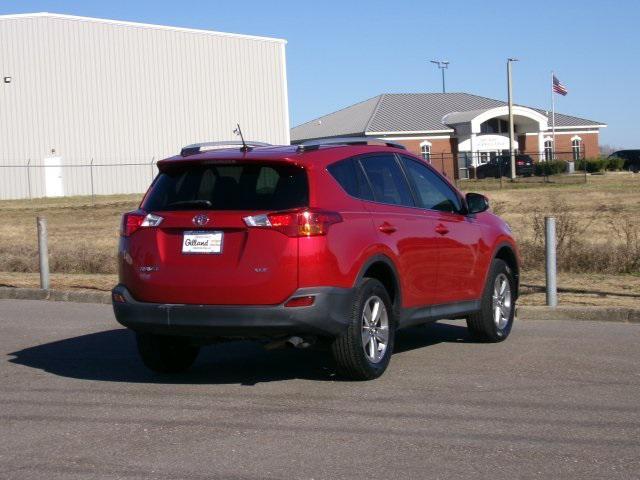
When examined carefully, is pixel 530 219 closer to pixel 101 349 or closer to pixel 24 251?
pixel 24 251

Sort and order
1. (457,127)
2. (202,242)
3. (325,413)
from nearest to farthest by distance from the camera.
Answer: (325,413), (202,242), (457,127)

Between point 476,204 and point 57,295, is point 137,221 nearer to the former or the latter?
point 476,204

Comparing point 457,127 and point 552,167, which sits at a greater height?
point 457,127

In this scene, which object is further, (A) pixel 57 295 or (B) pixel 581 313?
(A) pixel 57 295

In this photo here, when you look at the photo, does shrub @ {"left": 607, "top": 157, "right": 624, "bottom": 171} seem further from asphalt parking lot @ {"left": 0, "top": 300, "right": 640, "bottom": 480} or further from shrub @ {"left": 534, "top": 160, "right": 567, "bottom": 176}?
asphalt parking lot @ {"left": 0, "top": 300, "right": 640, "bottom": 480}

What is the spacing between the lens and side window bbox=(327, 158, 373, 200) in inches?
332

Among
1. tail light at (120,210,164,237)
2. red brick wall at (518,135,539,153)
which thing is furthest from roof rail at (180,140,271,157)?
red brick wall at (518,135,539,153)

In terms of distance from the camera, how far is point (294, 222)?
779 cm

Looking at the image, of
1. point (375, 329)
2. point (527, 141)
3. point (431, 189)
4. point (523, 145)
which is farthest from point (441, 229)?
point (527, 141)

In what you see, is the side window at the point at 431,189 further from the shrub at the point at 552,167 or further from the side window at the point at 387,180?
the shrub at the point at 552,167

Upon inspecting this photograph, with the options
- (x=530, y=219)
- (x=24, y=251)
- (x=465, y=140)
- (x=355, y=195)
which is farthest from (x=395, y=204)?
(x=465, y=140)

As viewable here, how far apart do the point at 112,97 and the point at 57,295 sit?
41648mm

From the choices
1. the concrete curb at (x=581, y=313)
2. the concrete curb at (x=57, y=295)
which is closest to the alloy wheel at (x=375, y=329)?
the concrete curb at (x=581, y=313)

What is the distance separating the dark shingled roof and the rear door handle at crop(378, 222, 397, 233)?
6598 centimetres
